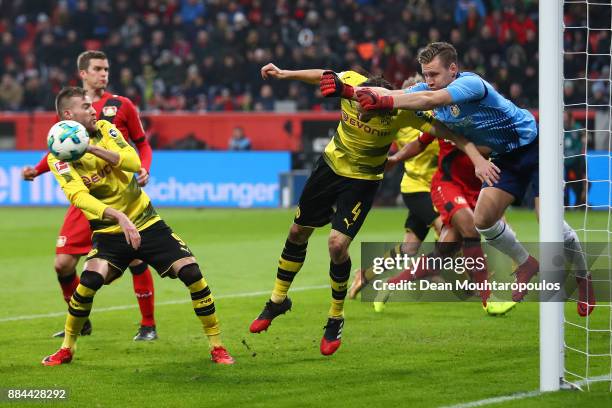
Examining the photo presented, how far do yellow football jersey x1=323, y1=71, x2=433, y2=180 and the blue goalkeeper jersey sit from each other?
27 cm

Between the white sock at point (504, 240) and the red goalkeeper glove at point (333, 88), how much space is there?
239 cm

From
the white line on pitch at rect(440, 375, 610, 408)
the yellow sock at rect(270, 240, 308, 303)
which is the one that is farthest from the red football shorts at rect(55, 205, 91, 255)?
the white line on pitch at rect(440, 375, 610, 408)

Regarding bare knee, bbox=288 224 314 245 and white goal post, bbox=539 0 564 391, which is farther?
bare knee, bbox=288 224 314 245

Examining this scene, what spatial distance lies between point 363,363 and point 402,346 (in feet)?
2.29

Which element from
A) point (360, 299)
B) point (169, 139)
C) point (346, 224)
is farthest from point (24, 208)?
point (346, 224)

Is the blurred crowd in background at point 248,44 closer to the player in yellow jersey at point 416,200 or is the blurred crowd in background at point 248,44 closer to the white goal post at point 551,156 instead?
the player in yellow jersey at point 416,200

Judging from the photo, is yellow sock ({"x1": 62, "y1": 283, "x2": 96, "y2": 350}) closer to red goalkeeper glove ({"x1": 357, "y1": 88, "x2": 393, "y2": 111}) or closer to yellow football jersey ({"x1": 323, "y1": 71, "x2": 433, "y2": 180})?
yellow football jersey ({"x1": 323, "y1": 71, "x2": 433, "y2": 180})

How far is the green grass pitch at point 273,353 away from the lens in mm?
6254

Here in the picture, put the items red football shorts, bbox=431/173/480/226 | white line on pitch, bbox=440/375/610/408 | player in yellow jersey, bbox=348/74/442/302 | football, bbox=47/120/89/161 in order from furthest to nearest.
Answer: player in yellow jersey, bbox=348/74/442/302, red football shorts, bbox=431/173/480/226, football, bbox=47/120/89/161, white line on pitch, bbox=440/375/610/408

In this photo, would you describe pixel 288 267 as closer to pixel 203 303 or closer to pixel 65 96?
pixel 203 303

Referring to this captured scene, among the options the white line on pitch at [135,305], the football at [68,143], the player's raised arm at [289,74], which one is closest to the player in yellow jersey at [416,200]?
the white line on pitch at [135,305]

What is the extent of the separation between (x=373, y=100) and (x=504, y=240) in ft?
9.10

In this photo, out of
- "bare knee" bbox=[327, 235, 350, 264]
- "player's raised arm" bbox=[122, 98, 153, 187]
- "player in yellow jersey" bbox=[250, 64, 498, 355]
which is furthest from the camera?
"player's raised arm" bbox=[122, 98, 153, 187]

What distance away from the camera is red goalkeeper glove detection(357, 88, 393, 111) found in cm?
642
